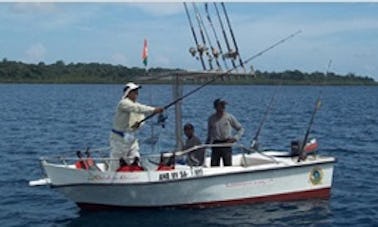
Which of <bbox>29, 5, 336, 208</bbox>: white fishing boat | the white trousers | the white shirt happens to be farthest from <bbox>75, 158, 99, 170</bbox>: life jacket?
the white shirt

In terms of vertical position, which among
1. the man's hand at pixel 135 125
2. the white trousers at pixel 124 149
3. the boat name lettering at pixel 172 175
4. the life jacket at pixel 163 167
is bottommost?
the boat name lettering at pixel 172 175

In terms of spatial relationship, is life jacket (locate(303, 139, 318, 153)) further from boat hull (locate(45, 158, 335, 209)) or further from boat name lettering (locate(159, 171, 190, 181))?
boat name lettering (locate(159, 171, 190, 181))

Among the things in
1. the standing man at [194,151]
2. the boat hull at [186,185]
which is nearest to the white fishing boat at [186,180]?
the boat hull at [186,185]

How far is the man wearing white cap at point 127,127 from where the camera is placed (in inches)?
493

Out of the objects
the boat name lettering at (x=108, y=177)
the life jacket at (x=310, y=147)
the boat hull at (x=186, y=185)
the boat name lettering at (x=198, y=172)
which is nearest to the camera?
the boat name lettering at (x=108, y=177)

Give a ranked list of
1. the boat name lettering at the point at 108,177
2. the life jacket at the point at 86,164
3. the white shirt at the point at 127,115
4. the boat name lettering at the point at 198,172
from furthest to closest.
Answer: the boat name lettering at the point at 198,172, the life jacket at the point at 86,164, the boat name lettering at the point at 108,177, the white shirt at the point at 127,115

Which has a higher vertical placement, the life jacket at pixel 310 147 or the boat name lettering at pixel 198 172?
the life jacket at pixel 310 147

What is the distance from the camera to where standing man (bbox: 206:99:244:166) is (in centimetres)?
1348

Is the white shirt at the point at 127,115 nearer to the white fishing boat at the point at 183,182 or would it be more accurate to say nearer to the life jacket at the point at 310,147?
the white fishing boat at the point at 183,182

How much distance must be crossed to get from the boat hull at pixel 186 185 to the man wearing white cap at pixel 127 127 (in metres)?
0.52

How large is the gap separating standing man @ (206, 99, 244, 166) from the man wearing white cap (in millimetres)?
1598

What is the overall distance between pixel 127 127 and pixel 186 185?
5.38 ft

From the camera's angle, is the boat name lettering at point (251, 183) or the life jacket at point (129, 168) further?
the boat name lettering at point (251, 183)

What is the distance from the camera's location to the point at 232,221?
1248 centimetres
